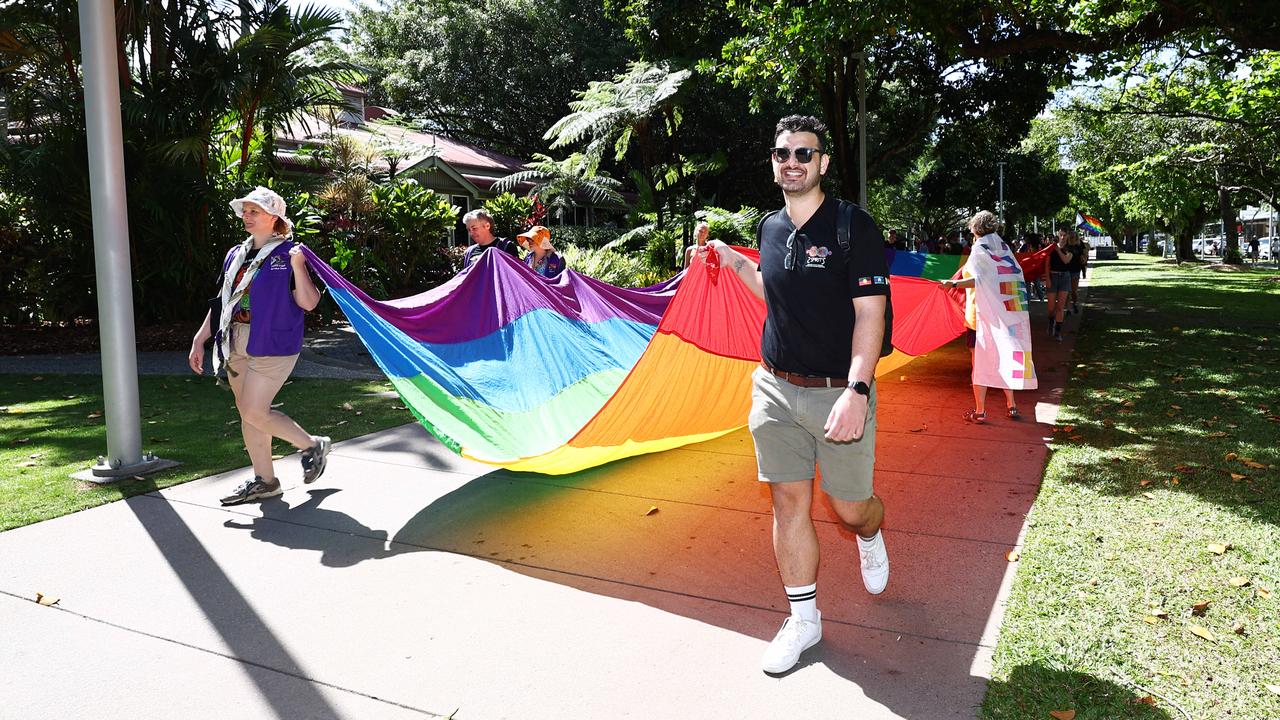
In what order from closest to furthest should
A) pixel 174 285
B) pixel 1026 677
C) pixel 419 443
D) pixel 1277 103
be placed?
pixel 1026 677, pixel 419 443, pixel 174 285, pixel 1277 103

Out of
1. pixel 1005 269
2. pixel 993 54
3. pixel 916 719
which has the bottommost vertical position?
pixel 916 719

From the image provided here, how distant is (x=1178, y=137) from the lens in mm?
35156

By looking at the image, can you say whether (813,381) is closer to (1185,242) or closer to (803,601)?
(803,601)

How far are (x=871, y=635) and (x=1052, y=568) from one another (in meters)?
1.23

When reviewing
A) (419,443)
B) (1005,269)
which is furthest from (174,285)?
(1005,269)

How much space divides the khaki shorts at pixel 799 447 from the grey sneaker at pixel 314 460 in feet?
10.9

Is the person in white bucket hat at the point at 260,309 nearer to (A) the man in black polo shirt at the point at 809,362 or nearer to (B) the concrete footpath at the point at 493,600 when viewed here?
(B) the concrete footpath at the point at 493,600

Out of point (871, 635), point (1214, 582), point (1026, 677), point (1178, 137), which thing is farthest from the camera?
point (1178, 137)

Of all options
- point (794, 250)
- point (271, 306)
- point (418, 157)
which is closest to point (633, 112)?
point (418, 157)

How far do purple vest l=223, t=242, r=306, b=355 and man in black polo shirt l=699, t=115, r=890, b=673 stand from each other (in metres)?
2.93

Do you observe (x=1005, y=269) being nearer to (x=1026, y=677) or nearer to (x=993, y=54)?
(x=1026, y=677)

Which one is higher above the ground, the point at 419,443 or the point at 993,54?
the point at 993,54

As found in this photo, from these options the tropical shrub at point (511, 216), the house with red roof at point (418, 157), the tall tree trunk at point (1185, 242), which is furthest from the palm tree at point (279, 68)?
the tall tree trunk at point (1185, 242)

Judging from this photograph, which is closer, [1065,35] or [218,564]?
[218,564]
